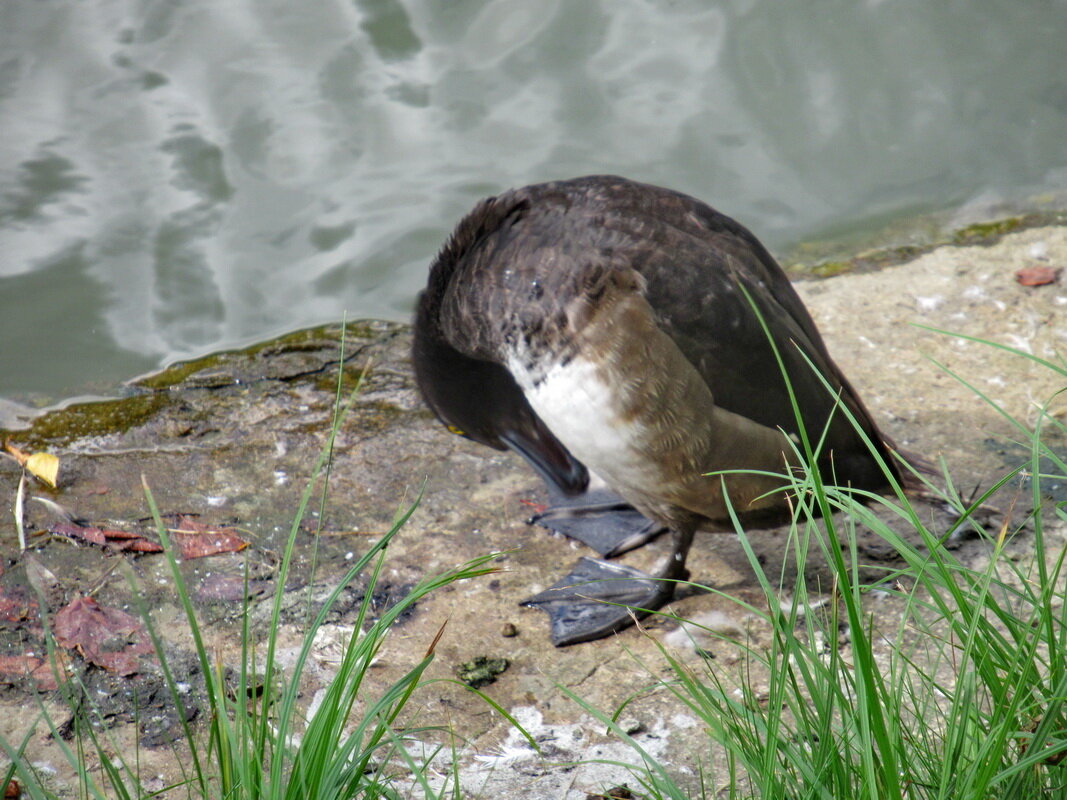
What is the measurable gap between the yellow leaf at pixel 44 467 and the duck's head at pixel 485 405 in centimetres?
117

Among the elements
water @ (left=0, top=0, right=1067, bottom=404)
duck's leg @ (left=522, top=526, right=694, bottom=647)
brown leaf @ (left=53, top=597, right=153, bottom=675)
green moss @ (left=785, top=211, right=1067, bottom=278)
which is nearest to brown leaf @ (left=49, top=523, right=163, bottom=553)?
brown leaf @ (left=53, top=597, right=153, bottom=675)

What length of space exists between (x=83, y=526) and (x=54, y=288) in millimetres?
2533

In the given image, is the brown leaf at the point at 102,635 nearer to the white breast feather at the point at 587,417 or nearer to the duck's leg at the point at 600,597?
the duck's leg at the point at 600,597

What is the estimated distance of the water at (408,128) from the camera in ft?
17.3

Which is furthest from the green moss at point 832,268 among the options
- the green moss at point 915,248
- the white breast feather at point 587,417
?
the white breast feather at point 587,417

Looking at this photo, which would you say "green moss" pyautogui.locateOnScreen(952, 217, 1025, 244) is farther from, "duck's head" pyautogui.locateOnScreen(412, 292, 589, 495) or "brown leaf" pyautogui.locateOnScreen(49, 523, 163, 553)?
"brown leaf" pyautogui.locateOnScreen(49, 523, 163, 553)

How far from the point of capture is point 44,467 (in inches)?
127

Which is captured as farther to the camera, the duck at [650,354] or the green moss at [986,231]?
the green moss at [986,231]

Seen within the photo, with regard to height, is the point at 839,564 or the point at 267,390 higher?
the point at 839,564

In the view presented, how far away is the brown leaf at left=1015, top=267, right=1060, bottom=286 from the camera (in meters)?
4.30

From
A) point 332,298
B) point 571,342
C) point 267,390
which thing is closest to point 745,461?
point 571,342

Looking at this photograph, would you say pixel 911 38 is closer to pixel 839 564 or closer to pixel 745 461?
pixel 745 461

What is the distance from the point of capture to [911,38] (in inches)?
254

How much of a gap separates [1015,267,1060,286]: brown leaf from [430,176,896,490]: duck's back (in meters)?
1.75
